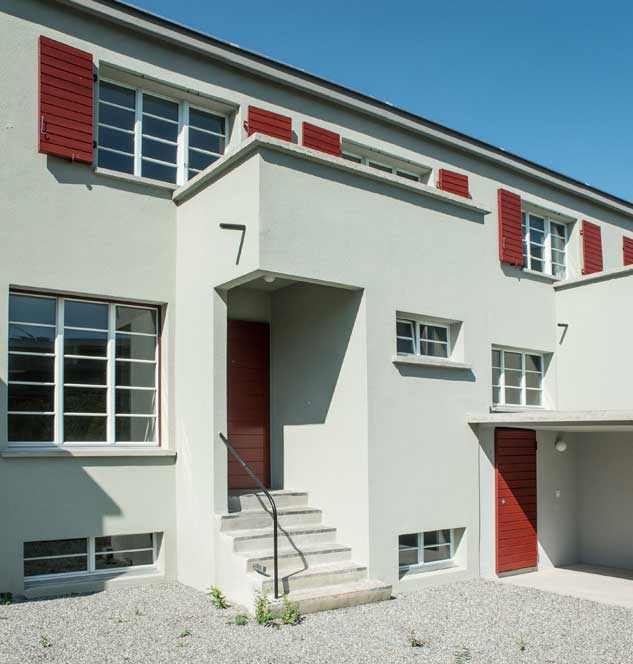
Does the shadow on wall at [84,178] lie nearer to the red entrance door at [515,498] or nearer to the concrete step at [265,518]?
the concrete step at [265,518]

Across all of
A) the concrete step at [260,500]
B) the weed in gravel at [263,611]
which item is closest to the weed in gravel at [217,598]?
the weed in gravel at [263,611]

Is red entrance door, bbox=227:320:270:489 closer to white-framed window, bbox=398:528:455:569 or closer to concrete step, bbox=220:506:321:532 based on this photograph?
concrete step, bbox=220:506:321:532

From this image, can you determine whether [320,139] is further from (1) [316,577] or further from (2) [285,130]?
(1) [316,577]

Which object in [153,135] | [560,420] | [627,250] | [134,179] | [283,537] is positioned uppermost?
[153,135]

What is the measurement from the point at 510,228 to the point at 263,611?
28.0 feet

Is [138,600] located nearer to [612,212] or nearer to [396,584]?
[396,584]

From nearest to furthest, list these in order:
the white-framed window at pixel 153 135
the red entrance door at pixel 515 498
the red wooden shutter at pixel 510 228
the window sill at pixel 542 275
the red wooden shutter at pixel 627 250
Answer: the white-framed window at pixel 153 135, the red entrance door at pixel 515 498, the red wooden shutter at pixel 510 228, the window sill at pixel 542 275, the red wooden shutter at pixel 627 250

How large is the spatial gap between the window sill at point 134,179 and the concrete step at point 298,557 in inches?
184

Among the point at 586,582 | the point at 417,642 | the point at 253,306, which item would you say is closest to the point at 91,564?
the point at 253,306

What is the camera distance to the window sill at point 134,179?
9.33 meters

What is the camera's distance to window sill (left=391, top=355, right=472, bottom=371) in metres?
9.40

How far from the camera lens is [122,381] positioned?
942cm

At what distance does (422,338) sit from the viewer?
10.3m

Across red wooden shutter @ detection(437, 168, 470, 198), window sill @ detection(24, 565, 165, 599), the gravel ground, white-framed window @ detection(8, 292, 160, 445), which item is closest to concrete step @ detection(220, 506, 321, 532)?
the gravel ground
